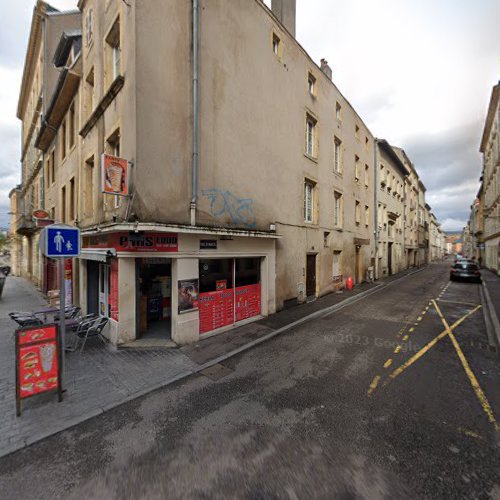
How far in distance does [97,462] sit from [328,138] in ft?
53.4

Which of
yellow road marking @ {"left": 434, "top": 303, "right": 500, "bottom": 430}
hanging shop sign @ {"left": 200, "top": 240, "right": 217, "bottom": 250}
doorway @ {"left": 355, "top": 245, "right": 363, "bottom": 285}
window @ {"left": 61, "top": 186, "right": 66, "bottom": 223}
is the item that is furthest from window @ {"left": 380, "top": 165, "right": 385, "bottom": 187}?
window @ {"left": 61, "top": 186, "right": 66, "bottom": 223}

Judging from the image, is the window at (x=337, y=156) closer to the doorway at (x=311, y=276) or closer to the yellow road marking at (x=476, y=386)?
the doorway at (x=311, y=276)

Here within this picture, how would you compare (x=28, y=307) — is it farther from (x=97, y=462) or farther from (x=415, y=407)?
(x=415, y=407)

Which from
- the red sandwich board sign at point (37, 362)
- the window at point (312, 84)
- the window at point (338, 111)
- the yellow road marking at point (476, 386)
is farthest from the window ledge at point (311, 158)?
the red sandwich board sign at point (37, 362)

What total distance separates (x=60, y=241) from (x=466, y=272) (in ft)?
84.7

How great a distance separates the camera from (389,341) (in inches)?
291

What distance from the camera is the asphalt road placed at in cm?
289

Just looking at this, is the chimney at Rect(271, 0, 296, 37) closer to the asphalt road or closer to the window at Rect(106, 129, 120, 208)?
the window at Rect(106, 129, 120, 208)

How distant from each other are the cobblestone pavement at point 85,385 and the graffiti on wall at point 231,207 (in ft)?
14.5

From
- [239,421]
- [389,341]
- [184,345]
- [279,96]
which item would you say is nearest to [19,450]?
[239,421]

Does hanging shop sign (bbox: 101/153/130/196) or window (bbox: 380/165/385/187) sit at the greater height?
window (bbox: 380/165/385/187)

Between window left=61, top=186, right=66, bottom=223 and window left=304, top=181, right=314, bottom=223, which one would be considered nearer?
window left=61, top=186, right=66, bottom=223

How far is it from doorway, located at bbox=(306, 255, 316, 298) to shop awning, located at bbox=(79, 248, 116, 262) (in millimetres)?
9245

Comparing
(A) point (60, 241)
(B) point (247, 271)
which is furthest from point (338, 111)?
(A) point (60, 241)
